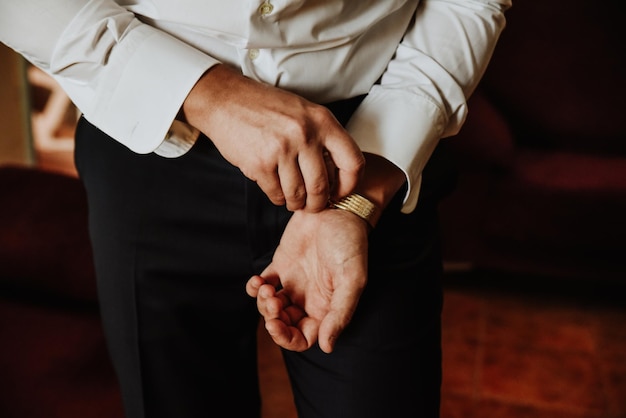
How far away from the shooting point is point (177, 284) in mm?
754

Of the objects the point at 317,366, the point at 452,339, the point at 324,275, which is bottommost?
the point at 452,339

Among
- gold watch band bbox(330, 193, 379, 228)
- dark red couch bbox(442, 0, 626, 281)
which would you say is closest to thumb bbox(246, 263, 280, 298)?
gold watch band bbox(330, 193, 379, 228)

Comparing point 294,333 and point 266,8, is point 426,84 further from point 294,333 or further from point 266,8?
point 294,333

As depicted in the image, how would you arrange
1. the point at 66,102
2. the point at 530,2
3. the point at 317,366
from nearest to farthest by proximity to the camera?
the point at 317,366
the point at 530,2
the point at 66,102

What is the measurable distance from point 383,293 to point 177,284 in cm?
25

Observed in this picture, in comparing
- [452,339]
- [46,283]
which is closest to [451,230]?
[452,339]

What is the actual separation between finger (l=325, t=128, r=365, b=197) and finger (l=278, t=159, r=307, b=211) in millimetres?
39

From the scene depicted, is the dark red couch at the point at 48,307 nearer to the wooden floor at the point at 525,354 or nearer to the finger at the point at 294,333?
the finger at the point at 294,333

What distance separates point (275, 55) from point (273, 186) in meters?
0.17

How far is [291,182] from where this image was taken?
613 mm

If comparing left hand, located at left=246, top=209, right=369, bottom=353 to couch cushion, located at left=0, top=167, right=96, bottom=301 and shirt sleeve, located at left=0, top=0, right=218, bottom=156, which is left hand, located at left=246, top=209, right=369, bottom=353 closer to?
shirt sleeve, located at left=0, top=0, right=218, bottom=156

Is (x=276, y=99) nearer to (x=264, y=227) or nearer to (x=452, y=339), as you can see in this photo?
(x=264, y=227)

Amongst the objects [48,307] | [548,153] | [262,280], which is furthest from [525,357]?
[262,280]

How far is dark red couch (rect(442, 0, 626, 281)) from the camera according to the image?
209 cm
